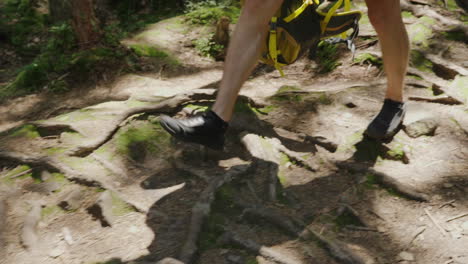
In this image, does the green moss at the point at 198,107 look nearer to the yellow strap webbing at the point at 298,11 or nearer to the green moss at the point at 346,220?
the yellow strap webbing at the point at 298,11

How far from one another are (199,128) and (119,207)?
0.80 metres

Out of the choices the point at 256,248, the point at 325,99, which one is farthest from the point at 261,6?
the point at 325,99

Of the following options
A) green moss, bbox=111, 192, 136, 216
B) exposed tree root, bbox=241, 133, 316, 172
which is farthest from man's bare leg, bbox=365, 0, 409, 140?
green moss, bbox=111, 192, 136, 216

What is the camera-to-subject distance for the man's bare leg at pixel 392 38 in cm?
293

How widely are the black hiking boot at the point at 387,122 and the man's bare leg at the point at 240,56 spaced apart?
1239 mm

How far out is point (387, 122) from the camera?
3205mm

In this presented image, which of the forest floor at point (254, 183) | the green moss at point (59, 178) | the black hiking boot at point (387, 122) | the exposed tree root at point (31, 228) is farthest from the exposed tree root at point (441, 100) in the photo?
the exposed tree root at point (31, 228)

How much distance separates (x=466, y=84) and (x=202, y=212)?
10.2 ft

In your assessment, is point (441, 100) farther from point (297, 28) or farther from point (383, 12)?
point (297, 28)

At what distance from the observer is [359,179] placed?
2906mm

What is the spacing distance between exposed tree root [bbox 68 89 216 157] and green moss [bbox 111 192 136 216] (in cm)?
63

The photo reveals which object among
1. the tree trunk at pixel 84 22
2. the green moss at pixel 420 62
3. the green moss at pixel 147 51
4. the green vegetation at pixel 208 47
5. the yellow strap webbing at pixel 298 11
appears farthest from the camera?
the green vegetation at pixel 208 47

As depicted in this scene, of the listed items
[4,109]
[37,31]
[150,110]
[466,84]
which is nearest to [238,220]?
[150,110]

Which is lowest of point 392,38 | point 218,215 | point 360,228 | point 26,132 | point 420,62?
point 360,228
